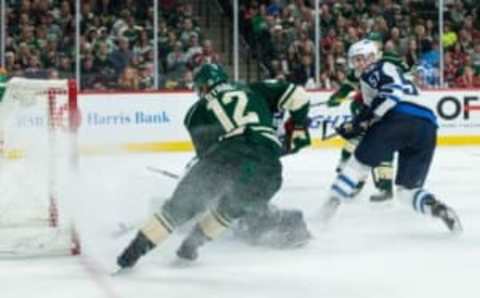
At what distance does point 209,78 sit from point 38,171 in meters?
1.15

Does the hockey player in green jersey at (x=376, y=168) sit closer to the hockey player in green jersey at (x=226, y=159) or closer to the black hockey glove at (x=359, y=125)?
the black hockey glove at (x=359, y=125)

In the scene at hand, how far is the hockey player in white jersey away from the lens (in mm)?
5445

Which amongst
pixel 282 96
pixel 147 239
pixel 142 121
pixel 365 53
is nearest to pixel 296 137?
pixel 282 96

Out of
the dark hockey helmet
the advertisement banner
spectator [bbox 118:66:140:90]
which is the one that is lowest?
the advertisement banner

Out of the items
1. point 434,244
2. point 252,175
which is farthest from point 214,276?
point 434,244

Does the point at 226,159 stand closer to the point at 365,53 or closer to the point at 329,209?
the point at 329,209

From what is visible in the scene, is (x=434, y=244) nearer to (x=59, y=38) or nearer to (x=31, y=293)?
(x=31, y=293)

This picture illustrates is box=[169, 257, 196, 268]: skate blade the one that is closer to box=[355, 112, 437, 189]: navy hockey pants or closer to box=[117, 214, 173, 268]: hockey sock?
box=[117, 214, 173, 268]: hockey sock

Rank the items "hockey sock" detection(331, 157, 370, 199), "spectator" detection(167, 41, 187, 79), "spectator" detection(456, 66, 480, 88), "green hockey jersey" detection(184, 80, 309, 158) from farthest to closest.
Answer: "spectator" detection(456, 66, 480, 88) < "spectator" detection(167, 41, 187, 79) < "hockey sock" detection(331, 157, 370, 199) < "green hockey jersey" detection(184, 80, 309, 158)

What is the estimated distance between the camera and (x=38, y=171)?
17.6 ft

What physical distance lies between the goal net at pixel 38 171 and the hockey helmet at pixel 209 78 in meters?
0.60

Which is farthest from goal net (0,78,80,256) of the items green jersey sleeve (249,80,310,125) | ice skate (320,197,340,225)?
ice skate (320,197,340,225)

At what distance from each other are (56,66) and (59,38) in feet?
1.14

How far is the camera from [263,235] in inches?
203
